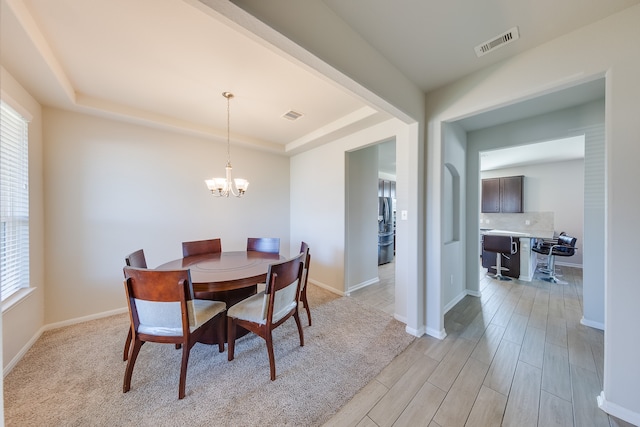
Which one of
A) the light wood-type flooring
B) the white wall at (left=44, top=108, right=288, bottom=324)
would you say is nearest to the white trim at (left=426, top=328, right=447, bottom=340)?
the light wood-type flooring

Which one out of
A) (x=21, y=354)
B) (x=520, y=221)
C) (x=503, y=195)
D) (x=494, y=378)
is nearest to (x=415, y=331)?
(x=494, y=378)

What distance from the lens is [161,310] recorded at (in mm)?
1735

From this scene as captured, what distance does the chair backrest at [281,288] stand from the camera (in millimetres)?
1890

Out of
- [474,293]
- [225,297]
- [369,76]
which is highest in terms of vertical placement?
[369,76]

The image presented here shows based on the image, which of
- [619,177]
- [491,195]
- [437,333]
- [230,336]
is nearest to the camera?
[619,177]

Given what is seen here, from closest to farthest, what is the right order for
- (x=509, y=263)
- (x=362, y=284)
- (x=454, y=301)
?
(x=454, y=301), (x=362, y=284), (x=509, y=263)

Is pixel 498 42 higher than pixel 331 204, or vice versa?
pixel 498 42

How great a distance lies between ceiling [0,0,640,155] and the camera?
156 cm

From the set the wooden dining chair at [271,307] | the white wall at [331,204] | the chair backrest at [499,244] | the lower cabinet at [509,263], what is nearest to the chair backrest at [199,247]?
the wooden dining chair at [271,307]

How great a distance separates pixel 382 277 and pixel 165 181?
3953 millimetres

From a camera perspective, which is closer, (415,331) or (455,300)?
(415,331)

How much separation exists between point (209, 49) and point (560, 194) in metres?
7.48

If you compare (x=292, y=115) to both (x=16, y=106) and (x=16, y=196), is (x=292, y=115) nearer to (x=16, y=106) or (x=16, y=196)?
(x=16, y=106)

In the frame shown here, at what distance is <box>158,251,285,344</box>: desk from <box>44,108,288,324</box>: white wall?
0.87 meters
